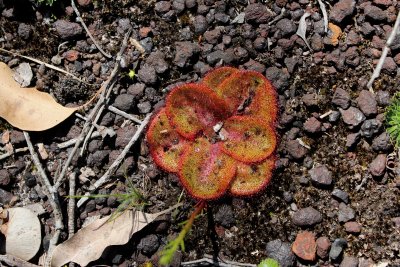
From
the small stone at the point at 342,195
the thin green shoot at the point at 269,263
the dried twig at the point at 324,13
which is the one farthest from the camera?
the dried twig at the point at 324,13

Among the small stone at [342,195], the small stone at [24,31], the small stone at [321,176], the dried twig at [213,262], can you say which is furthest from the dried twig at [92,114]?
the small stone at [342,195]

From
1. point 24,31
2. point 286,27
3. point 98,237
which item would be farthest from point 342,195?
point 24,31

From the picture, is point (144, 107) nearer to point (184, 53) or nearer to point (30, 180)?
point (184, 53)

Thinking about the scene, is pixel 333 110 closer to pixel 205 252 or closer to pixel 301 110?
pixel 301 110

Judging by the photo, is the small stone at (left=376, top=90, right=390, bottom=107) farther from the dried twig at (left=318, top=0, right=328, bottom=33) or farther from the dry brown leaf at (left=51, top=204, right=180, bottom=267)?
the dry brown leaf at (left=51, top=204, right=180, bottom=267)

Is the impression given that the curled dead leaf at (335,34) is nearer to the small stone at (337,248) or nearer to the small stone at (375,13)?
the small stone at (375,13)

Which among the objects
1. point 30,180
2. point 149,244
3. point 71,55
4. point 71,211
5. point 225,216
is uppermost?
point 71,55
